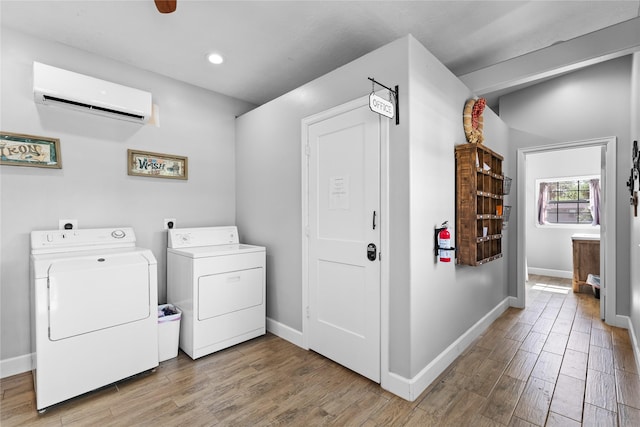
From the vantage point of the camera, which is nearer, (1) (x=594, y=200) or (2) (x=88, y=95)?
(2) (x=88, y=95)

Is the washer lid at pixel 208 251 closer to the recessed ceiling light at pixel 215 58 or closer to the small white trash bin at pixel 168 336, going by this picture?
the small white trash bin at pixel 168 336

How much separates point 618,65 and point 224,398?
4963mm

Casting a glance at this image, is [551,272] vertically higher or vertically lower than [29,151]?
lower

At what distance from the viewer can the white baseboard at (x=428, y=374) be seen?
6.64 feet

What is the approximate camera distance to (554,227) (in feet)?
18.5

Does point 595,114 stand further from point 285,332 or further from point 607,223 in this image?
point 285,332

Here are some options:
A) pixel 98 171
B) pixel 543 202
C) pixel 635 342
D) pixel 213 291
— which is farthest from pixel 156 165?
pixel 543 202

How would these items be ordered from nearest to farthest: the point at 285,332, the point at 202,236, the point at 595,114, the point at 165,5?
the point at 165,5
the point at 285,332
the point at 202,236
the point at 595,114

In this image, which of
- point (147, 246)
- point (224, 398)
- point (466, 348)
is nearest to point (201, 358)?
point (224, 398)

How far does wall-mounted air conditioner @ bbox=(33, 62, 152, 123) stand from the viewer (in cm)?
236

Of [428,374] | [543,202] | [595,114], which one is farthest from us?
[543,202]

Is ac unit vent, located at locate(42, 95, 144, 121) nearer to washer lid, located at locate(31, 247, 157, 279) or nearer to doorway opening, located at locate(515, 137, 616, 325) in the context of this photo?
washer lid, located at locate(31, 247, 157, 279)

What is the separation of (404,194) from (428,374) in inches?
51.7

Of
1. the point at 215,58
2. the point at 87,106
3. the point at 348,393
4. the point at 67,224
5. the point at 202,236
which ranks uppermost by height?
the point at 215,58
